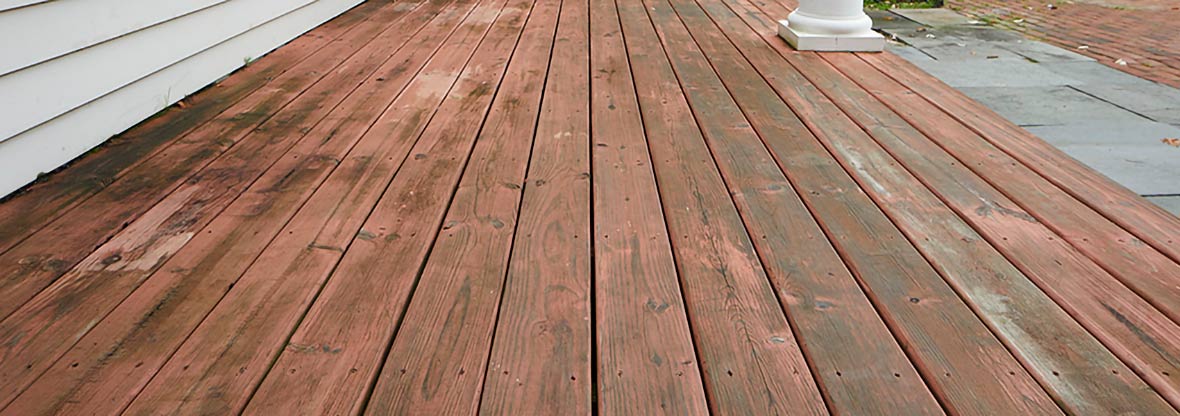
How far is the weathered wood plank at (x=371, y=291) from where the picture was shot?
1.27 meters

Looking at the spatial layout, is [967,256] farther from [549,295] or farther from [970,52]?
[970,52]

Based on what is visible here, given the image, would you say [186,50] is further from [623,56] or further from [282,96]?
[623,56]

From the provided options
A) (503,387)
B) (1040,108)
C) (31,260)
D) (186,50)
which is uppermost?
(186,50)

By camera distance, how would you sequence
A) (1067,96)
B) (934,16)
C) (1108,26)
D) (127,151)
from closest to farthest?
(127,151), (1067,96), (1108,26), (934,16)

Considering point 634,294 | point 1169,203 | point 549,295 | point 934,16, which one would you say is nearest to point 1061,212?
point 1169,203

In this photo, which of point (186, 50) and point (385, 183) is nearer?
point (385, 183)

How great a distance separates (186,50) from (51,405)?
2.08 m

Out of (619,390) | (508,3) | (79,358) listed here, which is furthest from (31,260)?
(508,3)

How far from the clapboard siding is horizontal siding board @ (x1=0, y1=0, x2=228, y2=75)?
0.02 meters

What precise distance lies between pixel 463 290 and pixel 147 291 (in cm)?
61

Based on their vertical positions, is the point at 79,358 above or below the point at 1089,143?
above

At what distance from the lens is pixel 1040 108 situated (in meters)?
2.83

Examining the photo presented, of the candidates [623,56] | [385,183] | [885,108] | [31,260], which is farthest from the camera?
[623,56]

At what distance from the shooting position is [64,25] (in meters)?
2.37
